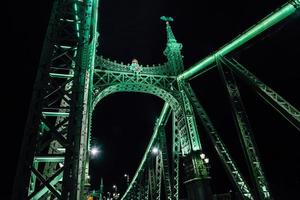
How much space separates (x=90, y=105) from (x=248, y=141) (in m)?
5.69

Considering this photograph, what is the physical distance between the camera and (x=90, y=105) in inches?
340

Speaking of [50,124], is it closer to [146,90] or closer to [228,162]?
[228,162]

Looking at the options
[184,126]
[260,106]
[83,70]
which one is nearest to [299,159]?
[260,106]

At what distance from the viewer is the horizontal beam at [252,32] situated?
718cm

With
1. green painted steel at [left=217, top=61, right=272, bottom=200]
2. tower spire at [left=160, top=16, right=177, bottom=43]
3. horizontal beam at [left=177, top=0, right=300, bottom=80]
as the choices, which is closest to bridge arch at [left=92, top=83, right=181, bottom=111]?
horizontal beam at [left=177, top=0, right=300, bottom=80]

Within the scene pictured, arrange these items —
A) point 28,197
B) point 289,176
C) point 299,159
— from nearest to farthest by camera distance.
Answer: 1. point 28,197
2. point 299,159
3. point 289,176

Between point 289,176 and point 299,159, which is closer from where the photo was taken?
point 299,159

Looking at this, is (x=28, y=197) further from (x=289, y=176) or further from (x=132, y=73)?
(x=289, y=176)

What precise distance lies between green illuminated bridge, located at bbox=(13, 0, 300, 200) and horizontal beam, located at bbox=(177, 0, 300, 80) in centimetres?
3

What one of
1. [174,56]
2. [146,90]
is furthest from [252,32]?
[146,90]

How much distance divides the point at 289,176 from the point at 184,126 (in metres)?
8.72

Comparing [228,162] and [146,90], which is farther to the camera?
[146,90]

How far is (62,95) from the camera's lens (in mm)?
3684

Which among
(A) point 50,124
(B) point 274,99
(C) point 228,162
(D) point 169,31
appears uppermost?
(D) point 169,31
